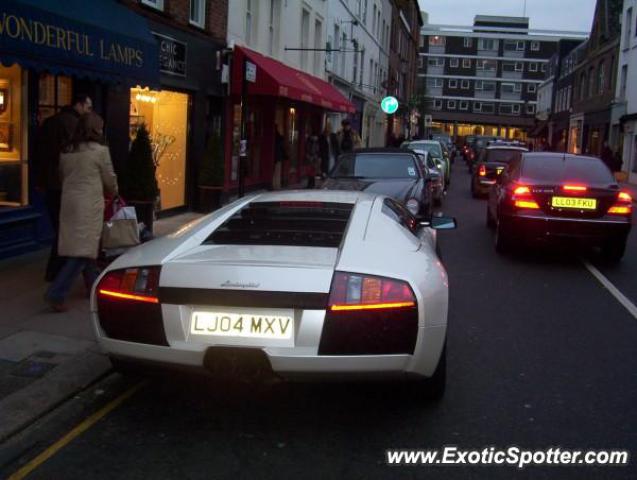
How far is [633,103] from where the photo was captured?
36188 millimetres

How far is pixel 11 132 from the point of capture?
9.05m

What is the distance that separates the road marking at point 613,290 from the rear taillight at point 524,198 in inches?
44.4

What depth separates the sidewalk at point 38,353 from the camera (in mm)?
4473

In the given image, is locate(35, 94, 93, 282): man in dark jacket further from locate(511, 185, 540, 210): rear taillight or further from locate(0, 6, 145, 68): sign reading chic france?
locate(511, 185, 540, 210): rear taillight

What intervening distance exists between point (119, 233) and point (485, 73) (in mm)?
102238

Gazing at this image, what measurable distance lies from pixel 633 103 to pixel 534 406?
115ft

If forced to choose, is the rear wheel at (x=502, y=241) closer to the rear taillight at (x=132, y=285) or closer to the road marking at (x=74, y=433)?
the road marking at (x=74, y=433)

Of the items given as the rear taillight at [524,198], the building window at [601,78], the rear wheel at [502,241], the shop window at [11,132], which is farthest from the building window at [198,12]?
the building window at [601,78]

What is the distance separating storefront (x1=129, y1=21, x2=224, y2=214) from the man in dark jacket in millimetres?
4726

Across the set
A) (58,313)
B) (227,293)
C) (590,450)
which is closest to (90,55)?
(58,313)

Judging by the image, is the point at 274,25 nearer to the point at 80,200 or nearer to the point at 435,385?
the point at 80,200

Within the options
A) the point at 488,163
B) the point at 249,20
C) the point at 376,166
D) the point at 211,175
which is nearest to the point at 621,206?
the point at 376,166

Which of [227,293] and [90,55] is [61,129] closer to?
[90,55]

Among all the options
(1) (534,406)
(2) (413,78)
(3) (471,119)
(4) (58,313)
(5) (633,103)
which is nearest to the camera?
(1) (534,406)
